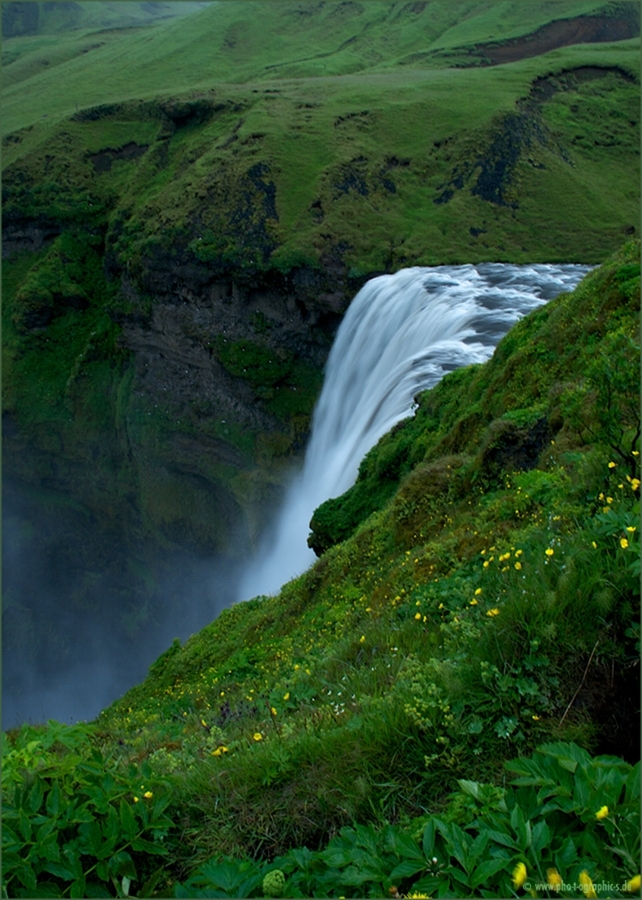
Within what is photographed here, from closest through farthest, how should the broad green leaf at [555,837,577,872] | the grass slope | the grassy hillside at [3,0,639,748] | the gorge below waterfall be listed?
the broad green leaf at [555,837,577,872], the gorge below waterfall, the grassy hillside at [3,0,639,748], the grass slope

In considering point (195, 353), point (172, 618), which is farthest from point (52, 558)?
point (195, 353)

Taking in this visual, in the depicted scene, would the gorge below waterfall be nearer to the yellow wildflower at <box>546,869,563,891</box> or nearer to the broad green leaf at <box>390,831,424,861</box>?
the broad green leaf at <box>390,831,424,861</box>

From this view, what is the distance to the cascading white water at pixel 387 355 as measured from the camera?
19.6 m

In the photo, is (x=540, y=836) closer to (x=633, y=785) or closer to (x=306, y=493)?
(x=633, y=785)

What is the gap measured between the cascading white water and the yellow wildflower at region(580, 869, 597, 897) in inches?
616

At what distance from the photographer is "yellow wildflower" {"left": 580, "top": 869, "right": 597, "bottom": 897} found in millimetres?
2268

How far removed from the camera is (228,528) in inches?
1491

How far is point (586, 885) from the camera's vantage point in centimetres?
228

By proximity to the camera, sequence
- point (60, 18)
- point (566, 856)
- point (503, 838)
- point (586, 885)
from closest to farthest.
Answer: point (586, 885), point (566, 856), point (503, 838), point (60, 18)

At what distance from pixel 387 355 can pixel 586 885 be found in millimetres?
22495

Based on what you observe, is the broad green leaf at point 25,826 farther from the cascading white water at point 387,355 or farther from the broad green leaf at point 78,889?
the cascading white water at point 387,355

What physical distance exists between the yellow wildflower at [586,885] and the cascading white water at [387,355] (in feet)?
51.3

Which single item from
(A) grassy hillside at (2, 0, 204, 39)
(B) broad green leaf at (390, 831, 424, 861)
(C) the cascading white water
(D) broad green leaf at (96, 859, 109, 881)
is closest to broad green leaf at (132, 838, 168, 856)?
(D) broad green leaf at (96, 859, 109, 881)

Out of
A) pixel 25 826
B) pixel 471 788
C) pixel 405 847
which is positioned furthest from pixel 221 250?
pixel 405 847
